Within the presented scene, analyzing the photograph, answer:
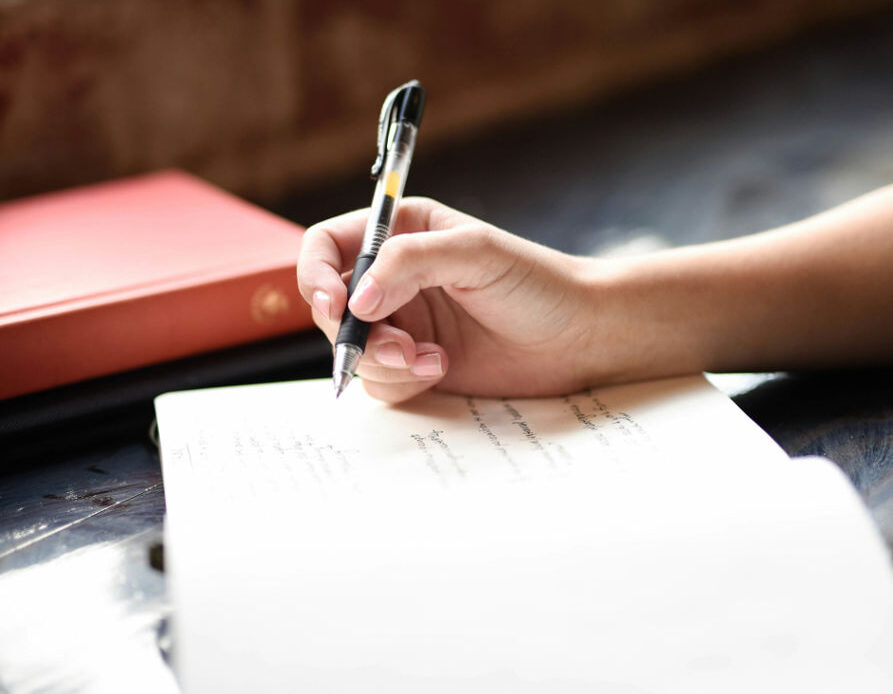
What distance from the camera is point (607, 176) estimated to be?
1278 millimetres

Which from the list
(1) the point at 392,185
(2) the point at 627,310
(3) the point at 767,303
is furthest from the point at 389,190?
(3) the point at 767,303

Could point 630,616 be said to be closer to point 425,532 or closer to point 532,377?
point 425,532

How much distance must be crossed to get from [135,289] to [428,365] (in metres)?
0.26

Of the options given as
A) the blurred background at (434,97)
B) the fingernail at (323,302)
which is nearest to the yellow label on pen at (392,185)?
the fingernail at (323,302)

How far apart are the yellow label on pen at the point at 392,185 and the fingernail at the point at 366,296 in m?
0.11

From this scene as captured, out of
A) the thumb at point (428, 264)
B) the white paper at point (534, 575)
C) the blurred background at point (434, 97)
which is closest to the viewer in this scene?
the white paper at point (534, 575)

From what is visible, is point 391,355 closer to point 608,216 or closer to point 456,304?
point 456,304

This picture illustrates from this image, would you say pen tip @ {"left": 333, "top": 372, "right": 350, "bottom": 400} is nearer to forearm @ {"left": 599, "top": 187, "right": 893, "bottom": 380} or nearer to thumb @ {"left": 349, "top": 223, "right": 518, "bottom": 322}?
thumb @ {"left": 349, "top": 223, "right": 518, "bottom": 322}

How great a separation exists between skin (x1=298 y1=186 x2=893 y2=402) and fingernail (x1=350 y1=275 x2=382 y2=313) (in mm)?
25

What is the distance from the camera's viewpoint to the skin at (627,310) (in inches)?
26.7

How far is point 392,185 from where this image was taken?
2.39ft

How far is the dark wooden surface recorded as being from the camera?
490 mm

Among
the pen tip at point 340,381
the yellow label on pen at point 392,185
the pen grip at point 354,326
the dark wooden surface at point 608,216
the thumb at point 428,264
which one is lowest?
the dark wooden surface at point 608,216

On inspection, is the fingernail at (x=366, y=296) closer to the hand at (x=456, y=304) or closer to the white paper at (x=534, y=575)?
the hand at (x=456, y=304)
